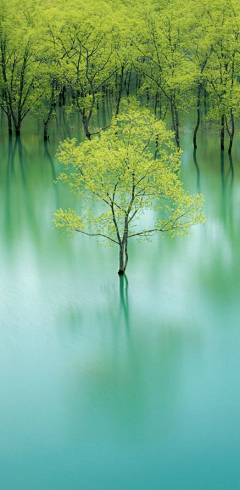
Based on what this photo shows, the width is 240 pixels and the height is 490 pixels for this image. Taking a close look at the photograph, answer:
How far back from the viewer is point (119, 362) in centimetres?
1271

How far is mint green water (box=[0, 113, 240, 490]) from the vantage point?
9461 millimetres

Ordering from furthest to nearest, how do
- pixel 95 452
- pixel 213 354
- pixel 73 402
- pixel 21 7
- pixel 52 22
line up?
pixel 21 7, pixel 52 22, pixel 213 354, pixel 73 402, pixel 95 452

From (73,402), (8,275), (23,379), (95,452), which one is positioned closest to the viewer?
(95,452)

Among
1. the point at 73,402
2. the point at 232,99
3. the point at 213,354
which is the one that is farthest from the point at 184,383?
the point at 232,99

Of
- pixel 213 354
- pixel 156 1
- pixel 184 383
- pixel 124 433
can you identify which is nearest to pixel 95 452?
pixel 124 433

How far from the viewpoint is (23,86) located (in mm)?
41156

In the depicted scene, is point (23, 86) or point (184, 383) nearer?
point (184, 383)

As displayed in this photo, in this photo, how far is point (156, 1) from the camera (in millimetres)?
46219

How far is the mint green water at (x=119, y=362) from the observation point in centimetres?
946

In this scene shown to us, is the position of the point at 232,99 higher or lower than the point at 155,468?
higher

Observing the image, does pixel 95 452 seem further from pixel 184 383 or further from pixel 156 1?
pixel 156 1

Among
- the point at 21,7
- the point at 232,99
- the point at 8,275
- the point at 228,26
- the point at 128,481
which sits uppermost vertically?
the point at 21,7

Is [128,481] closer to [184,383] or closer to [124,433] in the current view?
[124,433]

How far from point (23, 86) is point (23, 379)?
33.7 m
